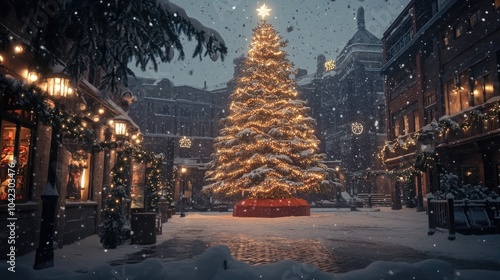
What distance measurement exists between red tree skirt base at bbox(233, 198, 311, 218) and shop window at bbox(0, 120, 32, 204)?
14065mm

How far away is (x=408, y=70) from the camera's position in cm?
2614

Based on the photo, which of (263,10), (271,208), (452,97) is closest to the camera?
(452,97)

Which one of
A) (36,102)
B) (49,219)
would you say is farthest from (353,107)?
(36,102)

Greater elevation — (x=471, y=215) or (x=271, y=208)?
(x=471, y=215)

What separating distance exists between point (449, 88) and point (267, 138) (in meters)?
11.0

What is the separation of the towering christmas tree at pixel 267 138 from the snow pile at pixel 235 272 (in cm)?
1586

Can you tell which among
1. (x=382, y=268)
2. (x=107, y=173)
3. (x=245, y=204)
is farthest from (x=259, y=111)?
(x=382, y=268)

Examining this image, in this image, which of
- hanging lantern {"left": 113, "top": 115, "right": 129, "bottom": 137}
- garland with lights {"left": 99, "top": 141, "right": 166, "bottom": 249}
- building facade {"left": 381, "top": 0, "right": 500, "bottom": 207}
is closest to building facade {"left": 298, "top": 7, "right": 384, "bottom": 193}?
building facade {"left": 381, "top": 0, "right": 500, "bottom": 207}

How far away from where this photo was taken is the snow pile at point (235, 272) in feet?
16.7

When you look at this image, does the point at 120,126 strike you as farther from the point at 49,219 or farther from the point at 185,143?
the point at 185,143

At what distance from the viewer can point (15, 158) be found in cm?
854

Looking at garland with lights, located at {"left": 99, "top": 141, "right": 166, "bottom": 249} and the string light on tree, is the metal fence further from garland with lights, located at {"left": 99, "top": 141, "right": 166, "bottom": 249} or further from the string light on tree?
the string light on tree

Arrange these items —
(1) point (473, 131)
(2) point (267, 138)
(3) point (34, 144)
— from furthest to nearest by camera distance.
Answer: (2) point (267, 138) → (1) point (473, 131) → (3) point (34, 144)

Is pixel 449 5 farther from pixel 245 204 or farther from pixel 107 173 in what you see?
pixel 107 173
